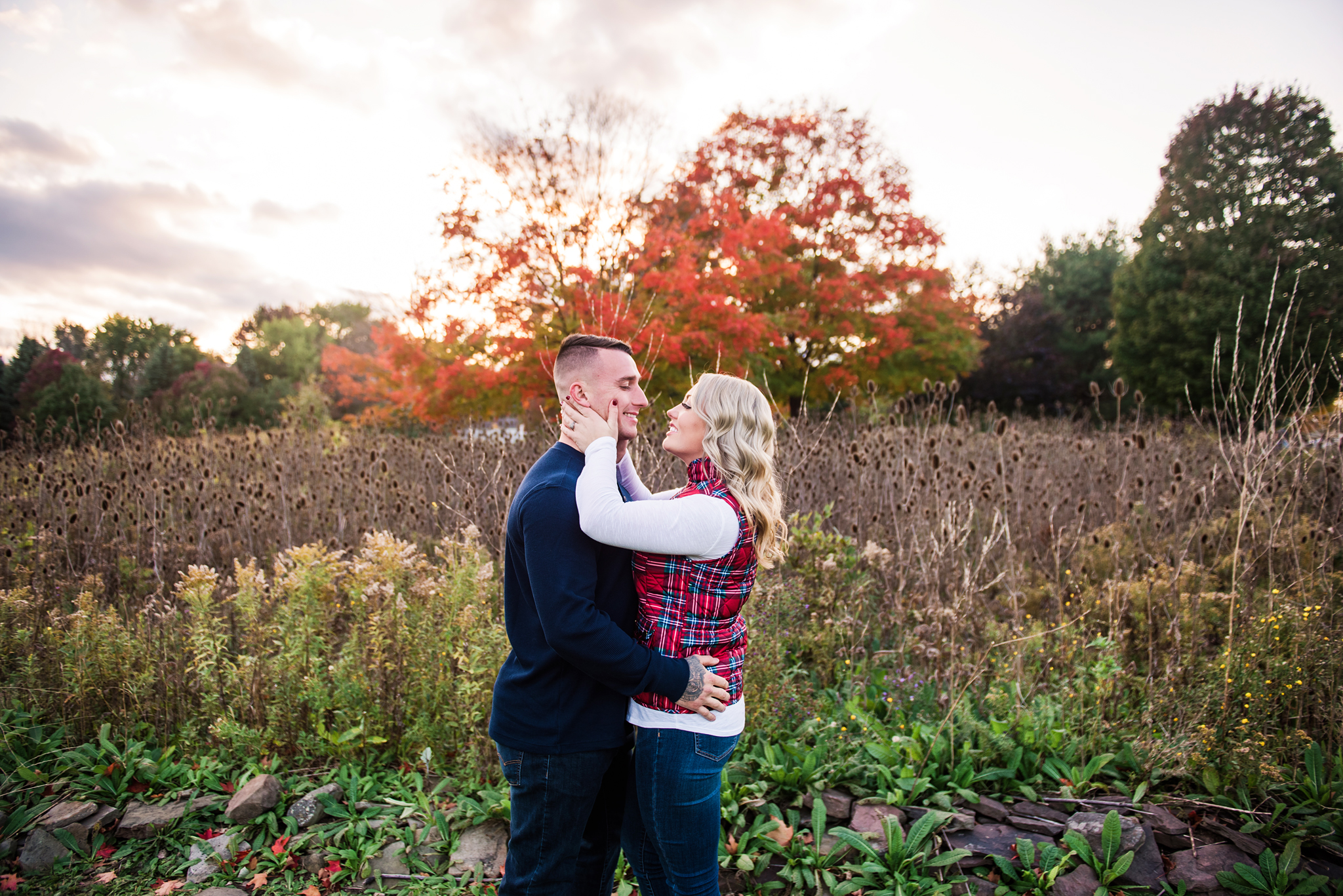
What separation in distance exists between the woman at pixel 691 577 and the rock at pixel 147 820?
228cm

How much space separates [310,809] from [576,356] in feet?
7.98

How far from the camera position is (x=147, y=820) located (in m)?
2.88

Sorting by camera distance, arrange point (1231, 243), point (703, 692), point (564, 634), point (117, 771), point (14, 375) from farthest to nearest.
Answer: point (1231, 243), point (14, 375), point (117, 771), point (703, 692), point (564, 634)

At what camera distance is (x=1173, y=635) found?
3533mm

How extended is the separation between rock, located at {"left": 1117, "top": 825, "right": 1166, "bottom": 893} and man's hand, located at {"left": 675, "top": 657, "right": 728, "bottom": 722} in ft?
6.06

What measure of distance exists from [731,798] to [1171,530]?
5414 mm

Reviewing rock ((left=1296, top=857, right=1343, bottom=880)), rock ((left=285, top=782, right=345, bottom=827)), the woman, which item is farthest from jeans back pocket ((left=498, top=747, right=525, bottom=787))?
rock ((left=1296, top=857, right=1343, bottom=880))

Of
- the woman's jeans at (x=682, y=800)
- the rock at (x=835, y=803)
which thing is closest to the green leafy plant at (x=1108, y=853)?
the rock at (x=835, y=803)

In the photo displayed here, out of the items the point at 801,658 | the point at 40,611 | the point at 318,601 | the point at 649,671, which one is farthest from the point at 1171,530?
the point at 40,611

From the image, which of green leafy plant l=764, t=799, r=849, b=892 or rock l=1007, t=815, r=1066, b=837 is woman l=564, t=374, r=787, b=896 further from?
rock l=1007, t=815, r=1066, b=837

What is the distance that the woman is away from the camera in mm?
1668

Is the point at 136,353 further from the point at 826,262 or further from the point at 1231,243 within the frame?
the point at 1231,243

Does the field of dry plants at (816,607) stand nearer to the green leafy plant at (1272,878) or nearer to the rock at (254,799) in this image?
the rock at (254,799)

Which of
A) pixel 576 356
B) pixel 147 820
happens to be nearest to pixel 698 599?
pixel 576 356
